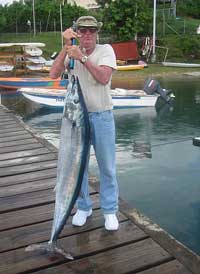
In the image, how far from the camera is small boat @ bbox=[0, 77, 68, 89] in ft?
64.5

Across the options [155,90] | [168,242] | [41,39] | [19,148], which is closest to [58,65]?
[168,242]

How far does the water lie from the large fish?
3055 mm

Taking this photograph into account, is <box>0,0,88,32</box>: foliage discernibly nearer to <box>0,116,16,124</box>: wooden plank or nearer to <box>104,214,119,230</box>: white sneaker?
<box>0,116,16,124</box>: wooden plank

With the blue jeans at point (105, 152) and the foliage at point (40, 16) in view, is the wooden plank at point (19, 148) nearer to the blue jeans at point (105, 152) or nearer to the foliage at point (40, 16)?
the blue jeans at point (105, 152)

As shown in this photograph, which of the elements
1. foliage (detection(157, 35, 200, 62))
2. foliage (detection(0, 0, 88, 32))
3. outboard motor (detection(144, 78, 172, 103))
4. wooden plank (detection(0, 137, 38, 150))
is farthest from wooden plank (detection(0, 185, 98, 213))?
foliage (detection(0, 0, 88, 32))

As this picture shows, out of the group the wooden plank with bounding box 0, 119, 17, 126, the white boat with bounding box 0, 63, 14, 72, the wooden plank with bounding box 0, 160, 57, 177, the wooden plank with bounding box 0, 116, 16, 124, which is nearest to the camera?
the wooden plank with bounding box 0, 160, 57, 177

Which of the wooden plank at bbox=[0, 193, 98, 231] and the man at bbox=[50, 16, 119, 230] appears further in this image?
the wooden plank at bbox=[0, 193, 98, 231]

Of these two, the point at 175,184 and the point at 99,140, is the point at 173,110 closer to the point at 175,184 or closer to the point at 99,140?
the point at 175,184

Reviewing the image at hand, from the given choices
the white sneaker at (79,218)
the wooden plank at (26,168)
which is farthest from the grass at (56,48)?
the white sneaker at (79,218)

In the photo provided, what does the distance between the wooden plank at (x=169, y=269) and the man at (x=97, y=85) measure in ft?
2.19

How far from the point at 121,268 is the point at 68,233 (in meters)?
0.72

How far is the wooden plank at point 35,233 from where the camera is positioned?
144 inches

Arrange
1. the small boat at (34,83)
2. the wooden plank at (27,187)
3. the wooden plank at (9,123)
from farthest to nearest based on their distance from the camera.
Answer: the small boat at (34,83) → the wooden plank at (9,123) → the wooden plank at (27,187)

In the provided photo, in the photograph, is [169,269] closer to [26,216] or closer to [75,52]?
[26,216]
